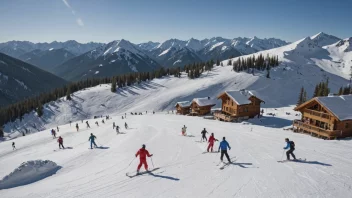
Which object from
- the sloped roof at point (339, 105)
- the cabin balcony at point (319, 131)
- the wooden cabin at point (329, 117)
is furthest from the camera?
the sloped roof at point (339, 105)

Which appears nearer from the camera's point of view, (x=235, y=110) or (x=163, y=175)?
(x=163, y=175)

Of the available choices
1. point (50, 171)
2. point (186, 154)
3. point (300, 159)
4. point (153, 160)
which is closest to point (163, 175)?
point (153, 160)

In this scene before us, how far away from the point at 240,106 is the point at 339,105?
20431 millimetres

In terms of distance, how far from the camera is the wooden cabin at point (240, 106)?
48031 millimetres

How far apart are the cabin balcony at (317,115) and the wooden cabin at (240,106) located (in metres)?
14.9

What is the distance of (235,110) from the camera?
4869 cm

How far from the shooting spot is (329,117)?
2898 centimetres

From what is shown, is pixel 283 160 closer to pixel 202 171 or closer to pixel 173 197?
pixel 202 171

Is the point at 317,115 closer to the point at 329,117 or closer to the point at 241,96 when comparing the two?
the point at 329,117

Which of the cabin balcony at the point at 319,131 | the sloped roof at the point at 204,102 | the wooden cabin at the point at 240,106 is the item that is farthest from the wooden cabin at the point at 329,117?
the sloped roof at the point at 204,102

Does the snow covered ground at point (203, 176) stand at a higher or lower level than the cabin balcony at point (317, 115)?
lower

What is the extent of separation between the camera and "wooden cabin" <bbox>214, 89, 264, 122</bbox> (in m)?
48.0

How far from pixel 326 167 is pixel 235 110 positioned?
34265mm

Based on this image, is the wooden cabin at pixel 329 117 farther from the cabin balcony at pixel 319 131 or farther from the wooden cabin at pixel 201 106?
the wooden cabin at pixel 201 106
